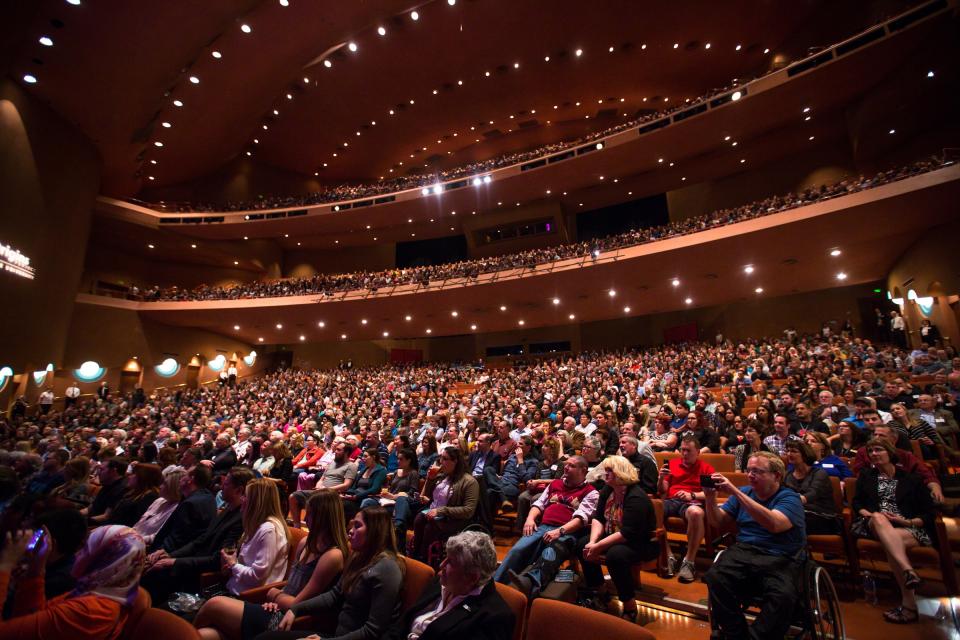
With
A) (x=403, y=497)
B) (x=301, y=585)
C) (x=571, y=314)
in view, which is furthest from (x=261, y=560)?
(x=571, y=314)

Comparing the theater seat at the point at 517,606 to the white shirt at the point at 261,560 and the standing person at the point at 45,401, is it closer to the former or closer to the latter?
the white shirt at the point at 261,560

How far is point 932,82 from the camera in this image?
10.4m

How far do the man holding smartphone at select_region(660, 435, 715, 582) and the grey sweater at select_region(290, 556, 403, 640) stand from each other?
6.84ft

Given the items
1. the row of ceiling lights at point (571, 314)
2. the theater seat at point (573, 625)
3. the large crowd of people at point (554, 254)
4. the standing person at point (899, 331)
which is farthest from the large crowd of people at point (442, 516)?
the row of ceiling lights at point (571, 314)

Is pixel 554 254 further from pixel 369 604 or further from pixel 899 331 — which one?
pixel 369 604

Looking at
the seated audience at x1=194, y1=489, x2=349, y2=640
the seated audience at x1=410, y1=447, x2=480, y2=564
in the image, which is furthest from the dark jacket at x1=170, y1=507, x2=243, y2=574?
the seated audience at x1=410, y1=447, x2=480, y2=564

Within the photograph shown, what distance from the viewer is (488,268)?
49.3ft

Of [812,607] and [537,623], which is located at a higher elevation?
[537,623]

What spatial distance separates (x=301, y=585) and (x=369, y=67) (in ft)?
56.5

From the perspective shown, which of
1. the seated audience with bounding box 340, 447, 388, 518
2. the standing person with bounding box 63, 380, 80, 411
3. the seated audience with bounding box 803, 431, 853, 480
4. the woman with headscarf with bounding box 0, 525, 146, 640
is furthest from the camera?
the standing person with bounding box 63, 380, 80, 411

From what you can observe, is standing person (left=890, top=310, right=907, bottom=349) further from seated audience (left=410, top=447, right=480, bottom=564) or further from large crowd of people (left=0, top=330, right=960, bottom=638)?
seated audience (left=410, top=447, right=480, bottom=564)

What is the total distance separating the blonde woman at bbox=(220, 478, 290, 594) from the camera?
243 centimetres

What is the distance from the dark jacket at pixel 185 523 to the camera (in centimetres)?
286

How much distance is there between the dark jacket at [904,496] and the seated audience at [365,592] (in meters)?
2.99
